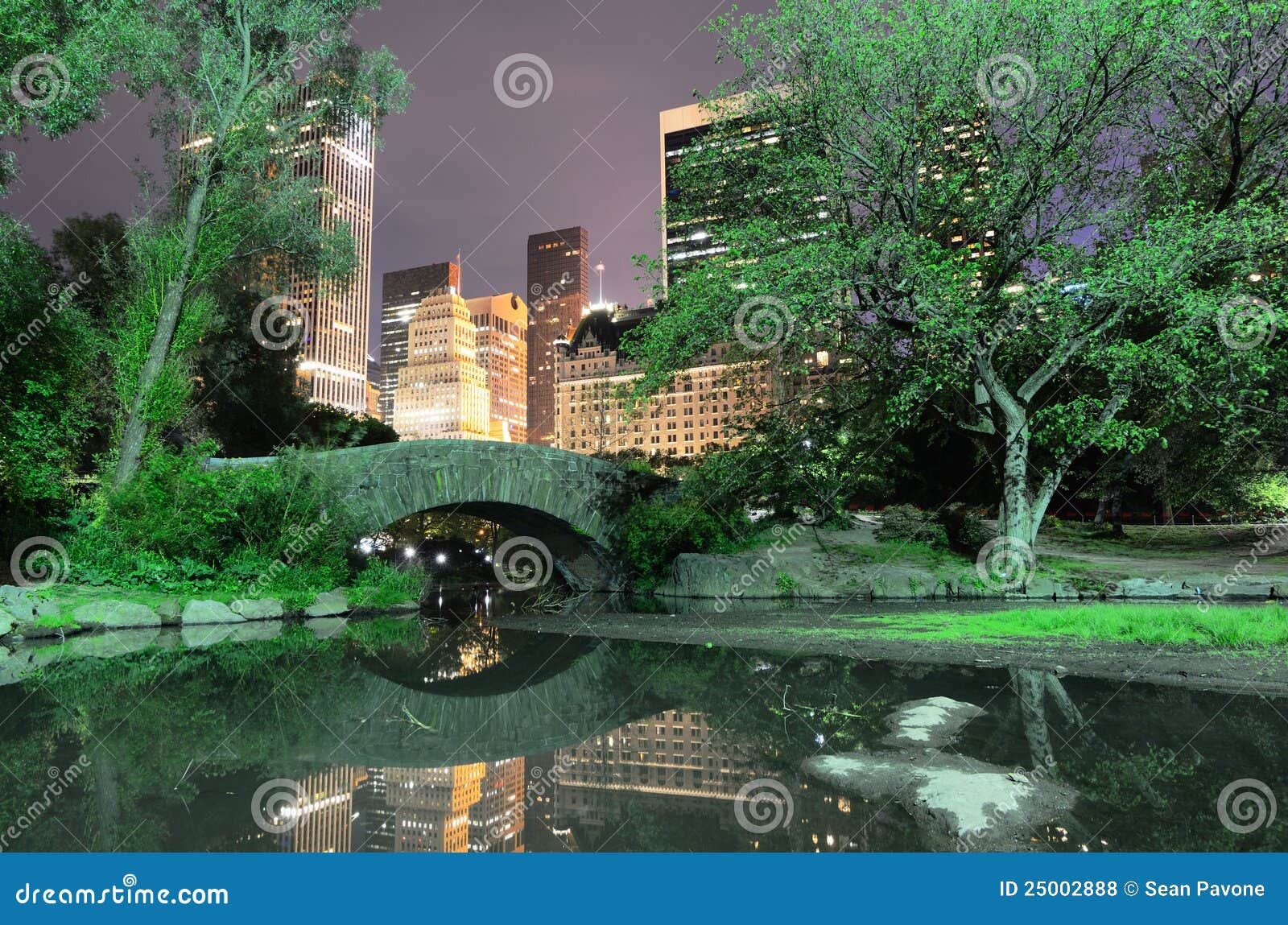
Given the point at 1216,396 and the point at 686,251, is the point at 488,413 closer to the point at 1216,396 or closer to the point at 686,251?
the point at 686,251

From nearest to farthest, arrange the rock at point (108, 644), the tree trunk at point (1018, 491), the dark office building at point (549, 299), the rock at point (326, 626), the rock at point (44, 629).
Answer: the rock at point (108, 644), the rock at point (44, 629), the rock at point (326, 626), the tree trunk at point (1018, 491), the dark office building at point (549, 299)

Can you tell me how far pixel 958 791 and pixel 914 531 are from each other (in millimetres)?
17118

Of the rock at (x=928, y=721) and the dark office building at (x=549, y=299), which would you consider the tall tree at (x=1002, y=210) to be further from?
the dark office building at (x=549, y=299)

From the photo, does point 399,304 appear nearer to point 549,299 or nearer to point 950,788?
point 549,299

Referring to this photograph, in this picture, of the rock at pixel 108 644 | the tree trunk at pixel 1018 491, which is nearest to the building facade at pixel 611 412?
the tree trunk at pixel 1018 491

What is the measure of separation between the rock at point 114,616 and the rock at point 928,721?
11.4 metres

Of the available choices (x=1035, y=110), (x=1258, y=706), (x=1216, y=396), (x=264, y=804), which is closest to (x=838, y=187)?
(x=1035, y=110)

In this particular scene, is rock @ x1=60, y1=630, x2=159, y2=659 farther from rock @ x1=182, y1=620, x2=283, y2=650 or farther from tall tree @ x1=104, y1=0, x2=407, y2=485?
tall tree @ x1=104, y1=0, x2=407, y2=485

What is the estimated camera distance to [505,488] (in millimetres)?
17125

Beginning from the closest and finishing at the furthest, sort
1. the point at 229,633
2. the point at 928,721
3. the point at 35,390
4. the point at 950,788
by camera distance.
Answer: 1. the point at 950,788
2. the point at 928,721
3. the point at 229,633
4. the point at 35,390

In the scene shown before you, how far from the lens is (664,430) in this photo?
12656 cm

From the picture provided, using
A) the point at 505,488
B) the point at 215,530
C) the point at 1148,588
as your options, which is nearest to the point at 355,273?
the point at 505,488

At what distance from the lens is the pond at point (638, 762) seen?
2916 millimetres

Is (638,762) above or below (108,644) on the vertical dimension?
below
